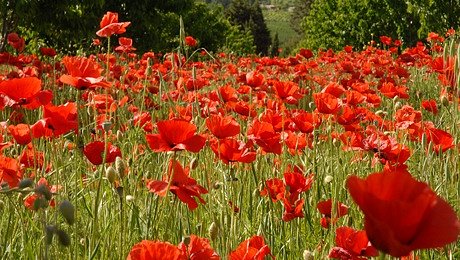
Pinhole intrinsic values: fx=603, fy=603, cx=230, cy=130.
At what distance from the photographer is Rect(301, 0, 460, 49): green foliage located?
11898 millimetres

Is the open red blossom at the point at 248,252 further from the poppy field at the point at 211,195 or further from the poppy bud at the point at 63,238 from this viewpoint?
the poppy bud at the point at 63,238

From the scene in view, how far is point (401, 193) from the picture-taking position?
2.03 feet

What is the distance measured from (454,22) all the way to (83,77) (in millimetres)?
11451

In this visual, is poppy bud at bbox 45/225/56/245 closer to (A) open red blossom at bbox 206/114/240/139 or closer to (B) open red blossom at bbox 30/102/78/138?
(B) open red blossom at bbox 30/102/78/138

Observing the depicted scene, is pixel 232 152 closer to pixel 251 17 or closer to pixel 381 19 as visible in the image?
pixel 381 19

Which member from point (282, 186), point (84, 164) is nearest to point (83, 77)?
point (282, 186)

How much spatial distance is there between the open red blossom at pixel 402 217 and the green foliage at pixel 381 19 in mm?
10954

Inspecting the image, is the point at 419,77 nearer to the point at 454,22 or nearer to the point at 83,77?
the point at 83,77

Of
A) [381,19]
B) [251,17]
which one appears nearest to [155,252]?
[381,19]

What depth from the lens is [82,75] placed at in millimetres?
1671

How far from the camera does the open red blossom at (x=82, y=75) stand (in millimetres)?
1617

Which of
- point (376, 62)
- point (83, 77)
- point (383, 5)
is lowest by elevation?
point (383, 5)

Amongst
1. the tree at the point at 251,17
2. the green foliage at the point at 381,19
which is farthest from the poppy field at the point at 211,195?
the tree at the point at 251,17

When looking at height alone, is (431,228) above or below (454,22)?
above
